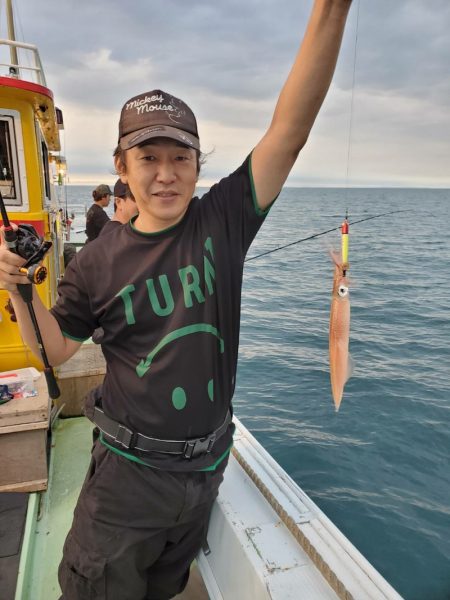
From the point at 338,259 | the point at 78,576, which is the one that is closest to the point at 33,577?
the point at 78,576

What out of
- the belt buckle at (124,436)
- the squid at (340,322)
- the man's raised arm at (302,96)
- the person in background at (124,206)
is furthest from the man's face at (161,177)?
the person in background at (124,206)

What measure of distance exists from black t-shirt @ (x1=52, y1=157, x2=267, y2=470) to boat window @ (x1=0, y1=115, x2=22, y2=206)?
2836 millimetres

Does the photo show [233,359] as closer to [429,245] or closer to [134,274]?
[134,274]

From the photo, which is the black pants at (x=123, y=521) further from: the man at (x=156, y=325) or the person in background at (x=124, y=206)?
the person in background at (x=124, y=206)

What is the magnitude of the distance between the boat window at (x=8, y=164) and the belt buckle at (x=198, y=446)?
334 centimetres

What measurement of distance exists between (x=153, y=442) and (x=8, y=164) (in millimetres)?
3435

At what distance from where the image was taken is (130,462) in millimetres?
1851

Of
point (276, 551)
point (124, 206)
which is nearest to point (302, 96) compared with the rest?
point (276, 551)

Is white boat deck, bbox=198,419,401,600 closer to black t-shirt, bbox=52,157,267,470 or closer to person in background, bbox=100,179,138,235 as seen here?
black t-shirt, bbox=52,157,267,470

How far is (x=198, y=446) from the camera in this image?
181 centimetres

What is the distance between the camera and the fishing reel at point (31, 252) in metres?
1.61

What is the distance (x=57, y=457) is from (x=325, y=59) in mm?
3970

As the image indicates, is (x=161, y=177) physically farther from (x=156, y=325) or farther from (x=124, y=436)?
(x=124, y=436)

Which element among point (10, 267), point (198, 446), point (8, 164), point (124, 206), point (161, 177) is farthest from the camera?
point (8, 164)
